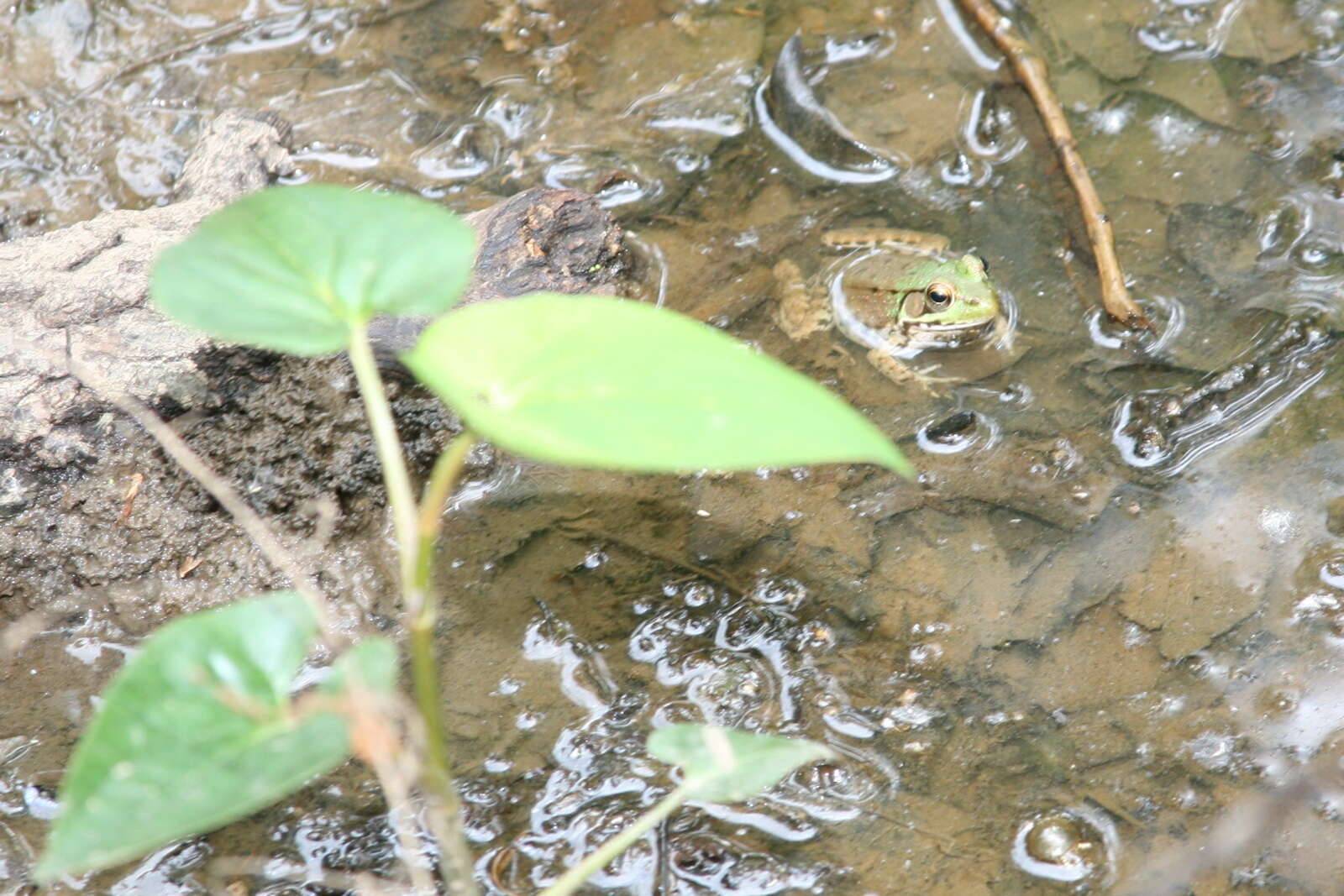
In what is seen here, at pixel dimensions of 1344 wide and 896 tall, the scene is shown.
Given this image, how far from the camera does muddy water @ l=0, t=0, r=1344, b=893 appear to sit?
253 centimetres

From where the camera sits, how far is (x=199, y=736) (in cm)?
144

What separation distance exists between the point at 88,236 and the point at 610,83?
209 centimetres

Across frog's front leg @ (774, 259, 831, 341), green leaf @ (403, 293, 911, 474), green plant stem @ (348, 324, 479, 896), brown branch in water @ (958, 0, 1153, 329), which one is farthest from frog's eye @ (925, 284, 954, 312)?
green plant stem @ (348, 324, 479, 896)

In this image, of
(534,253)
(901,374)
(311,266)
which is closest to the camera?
(311,266)

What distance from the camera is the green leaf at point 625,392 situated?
1342 millimetres

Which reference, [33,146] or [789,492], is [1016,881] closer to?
[789,492]

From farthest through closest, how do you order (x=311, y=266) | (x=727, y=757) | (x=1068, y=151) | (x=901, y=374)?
(x=1068, y=151) → (x=901, y=374) → (x=727, y=757) → (x=311, y=266)

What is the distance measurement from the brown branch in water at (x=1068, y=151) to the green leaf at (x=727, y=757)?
220 centimetres

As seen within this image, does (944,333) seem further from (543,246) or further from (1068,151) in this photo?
(543,246)

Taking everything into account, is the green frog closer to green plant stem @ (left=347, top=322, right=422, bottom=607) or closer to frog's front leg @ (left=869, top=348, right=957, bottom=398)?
frog's front leg @ (left=869, top=348, right=957, bottom=398)

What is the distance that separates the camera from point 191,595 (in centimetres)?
296

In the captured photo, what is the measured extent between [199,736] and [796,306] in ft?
8.81

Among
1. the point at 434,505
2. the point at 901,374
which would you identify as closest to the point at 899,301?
the point at 901,374

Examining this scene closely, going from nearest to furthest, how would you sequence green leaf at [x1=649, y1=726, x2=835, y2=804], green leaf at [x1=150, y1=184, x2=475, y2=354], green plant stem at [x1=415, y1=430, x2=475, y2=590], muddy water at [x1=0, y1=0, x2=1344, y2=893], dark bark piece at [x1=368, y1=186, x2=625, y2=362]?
green plant stem at [x1=415, y1=430, x2=475, y2=590] < green leaf at [x1=150, y1=184, x2=475, y2=354] < green leaf at [x1=649, y1=726, x2=835, y2=804] < muddy water at [x1=0, y1=0, x2=1344, y2=893] < dark bark piece at [x1=368, y1=186, x2=625, y2=362]
